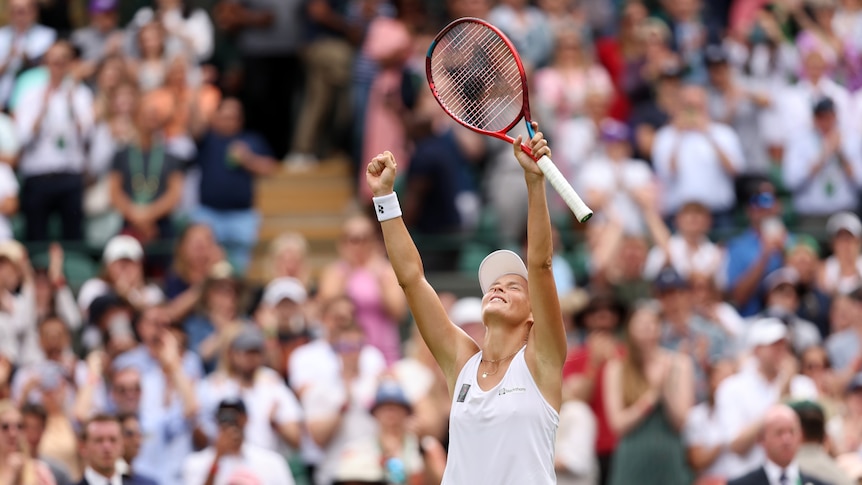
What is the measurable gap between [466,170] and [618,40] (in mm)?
3038

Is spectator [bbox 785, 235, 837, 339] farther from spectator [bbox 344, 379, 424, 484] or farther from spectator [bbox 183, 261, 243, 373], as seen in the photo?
spectator [bbox 183, 261, 243, 373]

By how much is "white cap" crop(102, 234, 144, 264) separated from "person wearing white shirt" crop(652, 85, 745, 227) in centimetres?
449

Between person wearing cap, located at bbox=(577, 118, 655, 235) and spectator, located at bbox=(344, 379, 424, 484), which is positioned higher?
person wearing cap, located at bbox=(577, 118, 655, 235)

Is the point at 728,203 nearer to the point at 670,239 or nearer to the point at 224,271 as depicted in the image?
the point at 670,239

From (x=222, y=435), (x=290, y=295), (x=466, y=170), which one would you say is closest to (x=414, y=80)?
(x=466, y=170)

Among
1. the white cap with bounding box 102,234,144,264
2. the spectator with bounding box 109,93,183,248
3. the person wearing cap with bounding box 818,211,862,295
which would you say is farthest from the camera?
the spectator with bounding box 109,93,183,248

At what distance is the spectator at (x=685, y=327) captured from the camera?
41.9 feet

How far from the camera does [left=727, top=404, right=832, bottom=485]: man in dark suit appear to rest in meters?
10.1

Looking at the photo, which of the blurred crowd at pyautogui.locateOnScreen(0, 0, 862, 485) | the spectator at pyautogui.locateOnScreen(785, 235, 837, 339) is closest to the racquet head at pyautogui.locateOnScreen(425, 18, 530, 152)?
the blurred crowd at pyautogui.locateOnScreen(0, 0, 862, 485)

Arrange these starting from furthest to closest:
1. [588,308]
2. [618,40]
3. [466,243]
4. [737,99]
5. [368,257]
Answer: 1. [618,40]
2. [737,99]
3. [466,243]
4. [368,257]
5. [588,308]

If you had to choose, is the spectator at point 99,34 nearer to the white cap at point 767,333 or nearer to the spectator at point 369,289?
the spectator at point 369,289

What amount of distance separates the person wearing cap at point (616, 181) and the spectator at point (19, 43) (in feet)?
16.0

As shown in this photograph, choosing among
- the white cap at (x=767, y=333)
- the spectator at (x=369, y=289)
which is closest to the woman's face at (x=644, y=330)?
the white cap at (x=767, y=333)

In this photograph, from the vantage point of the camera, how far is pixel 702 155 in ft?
50.0
